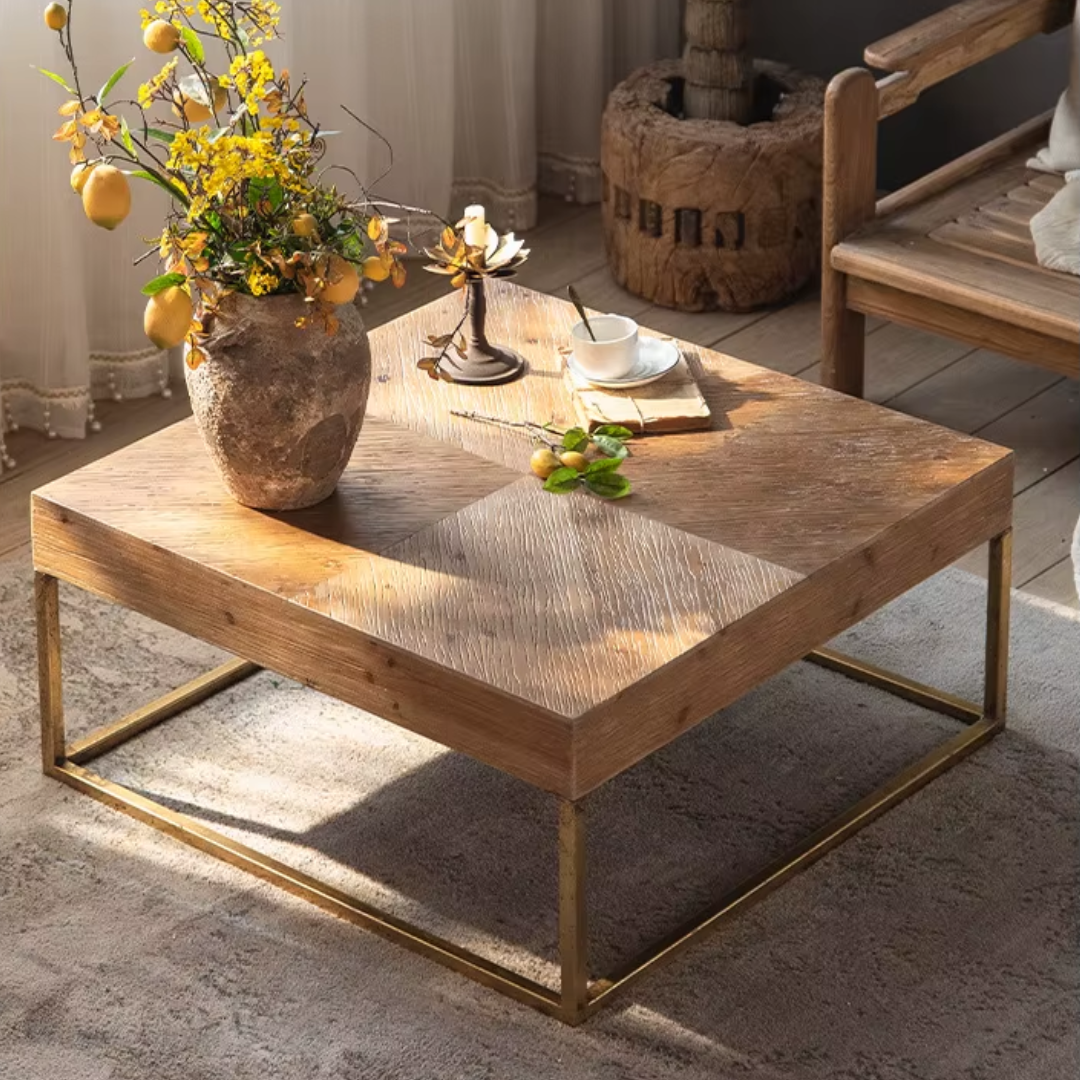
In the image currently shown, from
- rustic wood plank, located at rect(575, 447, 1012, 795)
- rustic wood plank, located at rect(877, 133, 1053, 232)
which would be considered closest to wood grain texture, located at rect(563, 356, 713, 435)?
rustic wood plank, located at rect(575, 447, 1012, 795)

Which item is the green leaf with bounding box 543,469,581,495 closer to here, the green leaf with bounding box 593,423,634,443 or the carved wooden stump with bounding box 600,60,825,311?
the green leaf with bounding box 593,423,634,443

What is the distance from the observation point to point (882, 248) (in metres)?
3.05

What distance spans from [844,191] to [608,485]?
1.00 m

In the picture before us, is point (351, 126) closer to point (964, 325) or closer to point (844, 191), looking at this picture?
point (844, 191)

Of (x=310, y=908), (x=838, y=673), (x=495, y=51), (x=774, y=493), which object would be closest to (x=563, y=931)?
(x=310, y=908)

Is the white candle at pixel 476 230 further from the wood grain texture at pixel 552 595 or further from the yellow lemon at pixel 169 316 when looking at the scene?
the yellow lemon at pixel 169 316

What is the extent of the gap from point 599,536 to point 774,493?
20 centimetres

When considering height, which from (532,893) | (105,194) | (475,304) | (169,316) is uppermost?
(105,194)

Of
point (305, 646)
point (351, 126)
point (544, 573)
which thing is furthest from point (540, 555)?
point (351, 126)

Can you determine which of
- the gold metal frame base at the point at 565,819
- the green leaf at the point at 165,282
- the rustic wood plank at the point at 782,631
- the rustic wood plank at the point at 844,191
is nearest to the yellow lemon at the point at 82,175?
the green leaf at the point at 165,282

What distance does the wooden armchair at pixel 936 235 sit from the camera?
2.93 metres

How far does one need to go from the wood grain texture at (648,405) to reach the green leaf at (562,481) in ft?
0.34

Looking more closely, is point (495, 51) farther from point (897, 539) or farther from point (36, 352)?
point (897, 539)

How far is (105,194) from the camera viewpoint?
199 centimetres
